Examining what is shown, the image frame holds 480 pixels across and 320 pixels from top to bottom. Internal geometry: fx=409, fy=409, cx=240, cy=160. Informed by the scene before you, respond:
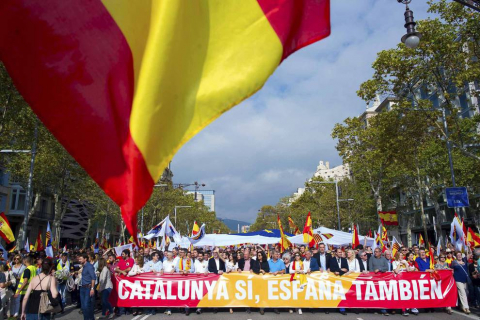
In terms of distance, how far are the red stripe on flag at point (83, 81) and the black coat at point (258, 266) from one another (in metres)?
10.1

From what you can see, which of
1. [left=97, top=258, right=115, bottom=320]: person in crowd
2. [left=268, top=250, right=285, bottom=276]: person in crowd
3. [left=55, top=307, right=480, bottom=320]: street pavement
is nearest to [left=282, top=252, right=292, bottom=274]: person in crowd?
[left=268, top=250, right=285, bottom=276]: person in crowd

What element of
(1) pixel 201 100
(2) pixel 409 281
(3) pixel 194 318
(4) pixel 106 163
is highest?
(1) pixel 201 100

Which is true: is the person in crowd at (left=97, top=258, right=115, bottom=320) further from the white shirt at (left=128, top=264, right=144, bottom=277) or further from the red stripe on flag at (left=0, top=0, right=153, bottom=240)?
the red stripe on flag at (left=0, top=0, right=153, bottom=240)

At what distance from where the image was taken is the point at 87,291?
1060 cm

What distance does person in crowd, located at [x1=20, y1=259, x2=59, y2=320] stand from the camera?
7.29 metres

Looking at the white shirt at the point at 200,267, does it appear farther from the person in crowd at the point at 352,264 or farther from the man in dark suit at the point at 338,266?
the person in crowd at the point at 352,264

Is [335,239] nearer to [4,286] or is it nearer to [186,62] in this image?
[4,286]

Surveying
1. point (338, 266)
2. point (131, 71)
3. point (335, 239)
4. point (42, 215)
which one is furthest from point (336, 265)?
point (42, 215)

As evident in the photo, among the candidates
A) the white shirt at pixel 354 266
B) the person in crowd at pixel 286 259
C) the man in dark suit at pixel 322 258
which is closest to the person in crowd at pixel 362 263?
the white shirt at pixel 354 266

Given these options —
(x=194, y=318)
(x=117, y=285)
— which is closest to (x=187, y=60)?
(x=194, y=318)

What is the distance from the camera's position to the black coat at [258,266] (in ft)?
40.5

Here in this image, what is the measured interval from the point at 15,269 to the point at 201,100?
11.4 m

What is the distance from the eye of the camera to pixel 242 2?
3100 millimetres

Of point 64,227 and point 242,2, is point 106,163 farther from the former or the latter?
point 64,227
